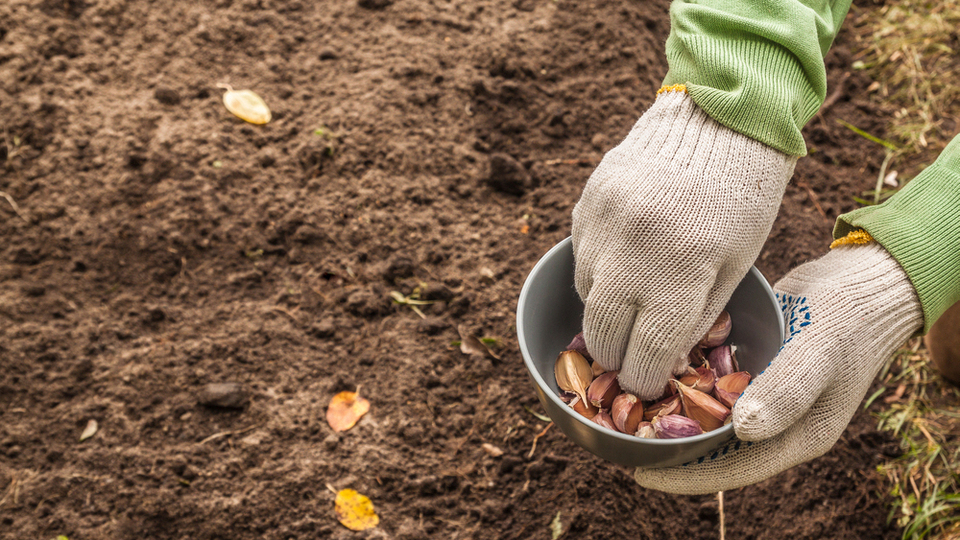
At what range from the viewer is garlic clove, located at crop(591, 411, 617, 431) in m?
1.11

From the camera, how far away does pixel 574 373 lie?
1.20 metres

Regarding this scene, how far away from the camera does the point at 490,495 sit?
4.69 ft

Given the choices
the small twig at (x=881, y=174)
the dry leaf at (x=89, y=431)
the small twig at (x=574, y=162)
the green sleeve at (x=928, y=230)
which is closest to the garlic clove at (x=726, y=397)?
the green sleeve at (x=928, y=230)

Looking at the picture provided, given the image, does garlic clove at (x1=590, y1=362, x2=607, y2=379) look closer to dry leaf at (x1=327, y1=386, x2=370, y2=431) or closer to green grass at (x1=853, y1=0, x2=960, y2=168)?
dry leaf at (x1=327, y1=386, x2=370, y2=431)

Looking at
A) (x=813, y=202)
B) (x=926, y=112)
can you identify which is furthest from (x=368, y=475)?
(x=926, y=112)

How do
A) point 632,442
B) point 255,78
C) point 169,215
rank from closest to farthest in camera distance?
point 632,442, point 169,215, point 255,78

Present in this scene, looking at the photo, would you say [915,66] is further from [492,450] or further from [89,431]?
[89,431]

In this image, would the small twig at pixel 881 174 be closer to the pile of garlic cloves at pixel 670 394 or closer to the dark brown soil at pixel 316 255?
the dark brown soil at pixel 316 255

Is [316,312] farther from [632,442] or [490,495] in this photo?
[632,442]

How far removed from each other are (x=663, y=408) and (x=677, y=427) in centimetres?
Answer: 8

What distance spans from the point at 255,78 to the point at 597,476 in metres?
1.60

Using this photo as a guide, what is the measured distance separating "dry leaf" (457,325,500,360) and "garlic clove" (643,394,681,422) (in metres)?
0.49

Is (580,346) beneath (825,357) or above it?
beneath

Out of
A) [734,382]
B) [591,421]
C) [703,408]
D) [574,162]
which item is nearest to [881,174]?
[574,162]
